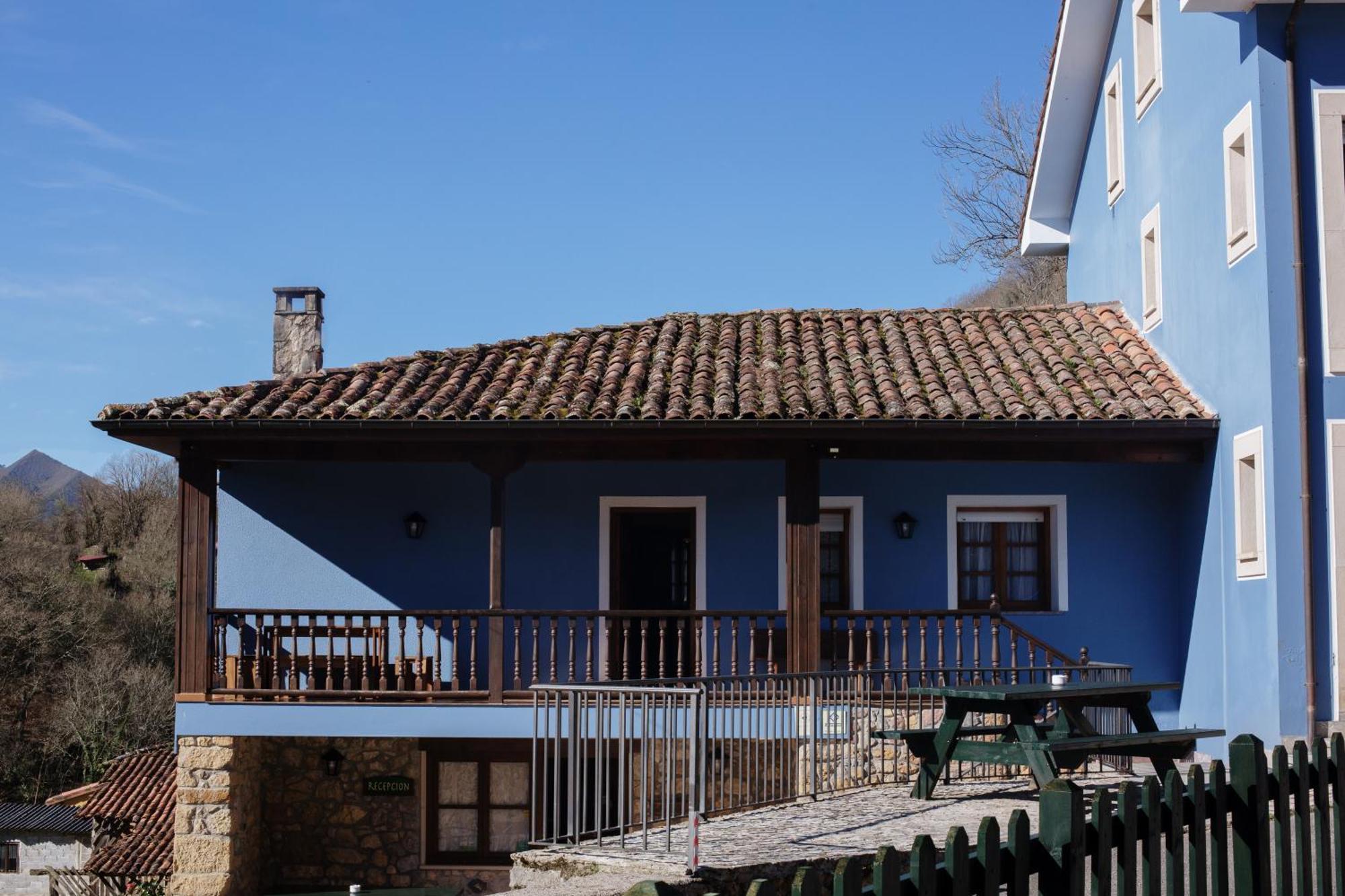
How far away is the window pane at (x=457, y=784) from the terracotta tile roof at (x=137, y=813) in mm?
5115

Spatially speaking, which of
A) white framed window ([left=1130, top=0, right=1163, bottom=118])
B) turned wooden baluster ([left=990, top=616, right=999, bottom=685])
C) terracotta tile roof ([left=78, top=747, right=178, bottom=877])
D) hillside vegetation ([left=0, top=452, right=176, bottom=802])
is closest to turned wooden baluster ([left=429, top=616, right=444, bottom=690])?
turned wooden baluster ([left=990, top=616, right=999, bottom=685])

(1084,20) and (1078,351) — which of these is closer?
(1078,351)

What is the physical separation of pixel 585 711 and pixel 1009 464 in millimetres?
7316

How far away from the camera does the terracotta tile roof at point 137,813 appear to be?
20984 millimetres

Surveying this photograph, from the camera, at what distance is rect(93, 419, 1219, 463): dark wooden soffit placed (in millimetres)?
13992

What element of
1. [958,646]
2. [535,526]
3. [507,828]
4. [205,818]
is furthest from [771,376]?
[205,818]

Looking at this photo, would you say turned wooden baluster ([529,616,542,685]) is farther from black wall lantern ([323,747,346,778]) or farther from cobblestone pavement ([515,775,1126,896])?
cobblestone pavement ([515,775,1126,896])

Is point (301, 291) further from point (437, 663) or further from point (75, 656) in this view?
point (75, 656)

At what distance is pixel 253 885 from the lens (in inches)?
603

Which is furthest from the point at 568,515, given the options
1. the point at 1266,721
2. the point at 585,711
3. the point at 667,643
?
the point at 1266,721

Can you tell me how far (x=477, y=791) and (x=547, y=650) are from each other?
66.3 inches

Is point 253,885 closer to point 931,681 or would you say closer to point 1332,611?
point 931,681

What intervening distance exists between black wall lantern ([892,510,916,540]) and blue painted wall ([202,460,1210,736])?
0.08 meters

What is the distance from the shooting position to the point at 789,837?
31.3ft
